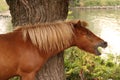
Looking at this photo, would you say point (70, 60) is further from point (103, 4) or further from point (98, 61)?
point (103, 4)

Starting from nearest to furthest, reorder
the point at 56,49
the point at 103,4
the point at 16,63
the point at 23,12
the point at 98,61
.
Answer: the point at 16,63 → the point at 56,49 → the point at 23,12 → the point at 98,61 → the point at 103,4

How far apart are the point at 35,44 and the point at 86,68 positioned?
165 centimetres

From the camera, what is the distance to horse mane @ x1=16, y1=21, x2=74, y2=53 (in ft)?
10.6

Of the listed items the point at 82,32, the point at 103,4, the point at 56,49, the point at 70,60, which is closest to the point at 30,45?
the point at 56,49

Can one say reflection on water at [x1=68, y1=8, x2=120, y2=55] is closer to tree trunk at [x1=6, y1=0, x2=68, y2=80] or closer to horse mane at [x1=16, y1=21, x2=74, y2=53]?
tree trunk at [x1=6, y1=0, x2=68, y2=80]

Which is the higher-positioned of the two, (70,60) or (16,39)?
(16,39)

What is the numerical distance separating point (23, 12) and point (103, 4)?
171 ft

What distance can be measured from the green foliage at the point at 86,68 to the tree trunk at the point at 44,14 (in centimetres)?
91

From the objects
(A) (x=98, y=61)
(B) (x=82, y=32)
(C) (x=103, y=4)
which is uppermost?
(B) (x=82, y=32)

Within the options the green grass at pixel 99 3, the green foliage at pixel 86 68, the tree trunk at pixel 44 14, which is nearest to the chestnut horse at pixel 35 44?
the tree trunk at pixel 44 14

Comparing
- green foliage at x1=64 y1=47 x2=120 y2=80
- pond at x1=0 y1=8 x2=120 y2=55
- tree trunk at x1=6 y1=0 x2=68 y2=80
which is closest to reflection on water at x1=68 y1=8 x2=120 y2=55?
pond at x1=0 y1=8 x2=120 y2=55

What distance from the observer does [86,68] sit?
15.4 feet

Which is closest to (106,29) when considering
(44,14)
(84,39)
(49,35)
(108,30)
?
(108,30)

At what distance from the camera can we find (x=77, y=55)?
17.3 ft
